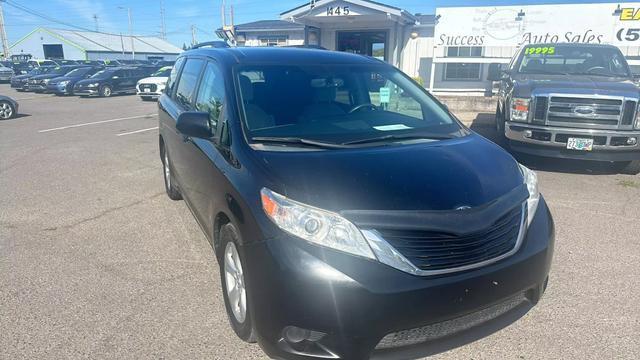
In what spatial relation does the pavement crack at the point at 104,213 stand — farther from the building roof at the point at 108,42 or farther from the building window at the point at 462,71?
the building roof at the point at 108,42

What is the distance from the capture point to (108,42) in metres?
76.9

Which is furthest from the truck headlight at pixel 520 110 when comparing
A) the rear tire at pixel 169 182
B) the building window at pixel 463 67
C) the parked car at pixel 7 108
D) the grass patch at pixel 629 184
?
the parked car at pixel 7 108

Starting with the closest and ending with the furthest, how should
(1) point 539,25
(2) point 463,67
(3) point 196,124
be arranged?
(3) point 196,124 < (1) point 539,25 < (2) point 463,67

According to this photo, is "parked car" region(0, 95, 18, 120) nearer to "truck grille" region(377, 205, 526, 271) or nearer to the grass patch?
"truck grille" region(377, 205, 526, 271)

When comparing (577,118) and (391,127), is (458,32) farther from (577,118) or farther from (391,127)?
(391,127)

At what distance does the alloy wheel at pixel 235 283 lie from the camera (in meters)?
2.57

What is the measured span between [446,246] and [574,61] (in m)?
7.17

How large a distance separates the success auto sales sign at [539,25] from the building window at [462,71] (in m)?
1.62

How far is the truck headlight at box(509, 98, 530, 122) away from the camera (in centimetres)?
648

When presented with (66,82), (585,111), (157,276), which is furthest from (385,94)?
(66,82)

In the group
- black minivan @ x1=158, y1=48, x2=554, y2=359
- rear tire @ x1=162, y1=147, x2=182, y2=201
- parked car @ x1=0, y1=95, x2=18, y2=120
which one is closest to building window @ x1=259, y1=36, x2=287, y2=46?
parked car @ x1=0, y1=95, x2=18, y2=120

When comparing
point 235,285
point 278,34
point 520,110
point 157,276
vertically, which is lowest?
point 157,276

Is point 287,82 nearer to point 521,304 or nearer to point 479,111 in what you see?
point 521,304

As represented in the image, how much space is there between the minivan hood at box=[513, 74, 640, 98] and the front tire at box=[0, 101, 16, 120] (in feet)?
46.1
